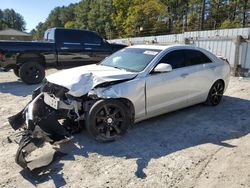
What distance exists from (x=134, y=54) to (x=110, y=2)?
64379 mm

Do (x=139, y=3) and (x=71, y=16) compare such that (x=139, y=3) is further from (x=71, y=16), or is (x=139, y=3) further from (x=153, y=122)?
(x=71, y=16)

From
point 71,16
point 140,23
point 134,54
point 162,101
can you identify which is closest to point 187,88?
point 162,101

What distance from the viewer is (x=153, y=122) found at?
5719 millimetres

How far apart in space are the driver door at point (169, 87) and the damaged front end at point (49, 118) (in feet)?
4.32

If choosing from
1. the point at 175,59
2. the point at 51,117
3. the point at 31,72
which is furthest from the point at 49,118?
the point at 31,72

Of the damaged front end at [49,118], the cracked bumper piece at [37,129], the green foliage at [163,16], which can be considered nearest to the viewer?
the cracked bumper piece at [37,129]

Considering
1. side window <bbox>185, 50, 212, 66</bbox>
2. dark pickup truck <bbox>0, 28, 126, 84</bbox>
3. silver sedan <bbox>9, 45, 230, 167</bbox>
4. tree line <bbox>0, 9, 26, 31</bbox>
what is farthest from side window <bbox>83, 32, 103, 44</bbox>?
tree line <bbox>0, 9, 26, 31</bbox>

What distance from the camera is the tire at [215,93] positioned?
22.2ft

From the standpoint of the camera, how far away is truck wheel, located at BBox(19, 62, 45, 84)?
10.1 metres

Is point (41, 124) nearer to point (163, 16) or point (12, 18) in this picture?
point (163, 16)

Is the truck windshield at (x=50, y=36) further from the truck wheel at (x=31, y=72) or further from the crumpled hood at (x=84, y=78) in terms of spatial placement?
the crumpled hood at (x=84, y=78)

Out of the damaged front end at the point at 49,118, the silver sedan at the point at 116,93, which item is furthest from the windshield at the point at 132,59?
the damaged front end at the point at 49,118

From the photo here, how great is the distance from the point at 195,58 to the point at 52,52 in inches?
239

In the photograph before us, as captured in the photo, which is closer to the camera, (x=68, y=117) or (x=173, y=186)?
(x=173, y=186)
